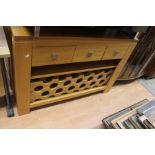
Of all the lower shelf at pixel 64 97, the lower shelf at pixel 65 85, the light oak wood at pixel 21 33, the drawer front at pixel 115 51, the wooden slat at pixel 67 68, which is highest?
the light oak wood at pixel 21 33

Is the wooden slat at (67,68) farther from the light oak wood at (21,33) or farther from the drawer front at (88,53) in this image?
the light oak wood at (21,33)

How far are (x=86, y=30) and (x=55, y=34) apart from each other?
216 mm

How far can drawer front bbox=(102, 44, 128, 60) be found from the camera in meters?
1.10

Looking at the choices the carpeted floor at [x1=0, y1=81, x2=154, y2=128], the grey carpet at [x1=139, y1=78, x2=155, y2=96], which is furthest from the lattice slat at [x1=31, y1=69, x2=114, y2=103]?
the grey carpet at [x1=139, y1=78, x2=155, y2=96]

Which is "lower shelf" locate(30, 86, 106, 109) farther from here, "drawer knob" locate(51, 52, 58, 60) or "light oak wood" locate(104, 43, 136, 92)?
"drawer knob" locate(51, 52, 58, 60)

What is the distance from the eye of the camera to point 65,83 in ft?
3.96

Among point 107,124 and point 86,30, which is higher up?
point 86,30

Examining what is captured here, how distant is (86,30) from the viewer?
37.9 inches

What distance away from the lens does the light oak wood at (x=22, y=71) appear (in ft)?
2.56

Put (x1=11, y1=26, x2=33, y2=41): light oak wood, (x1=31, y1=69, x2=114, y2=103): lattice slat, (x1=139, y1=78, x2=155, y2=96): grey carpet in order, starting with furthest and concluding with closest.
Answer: (x1=139, y1=78, x2=155, y2=96): grey carpet
(x1=31, y1=69, x2=114, y2=103): lattice slat
(x1=11, y1=26, x2=33, y2=41): light oak wood

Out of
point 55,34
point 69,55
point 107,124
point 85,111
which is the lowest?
point 85,111

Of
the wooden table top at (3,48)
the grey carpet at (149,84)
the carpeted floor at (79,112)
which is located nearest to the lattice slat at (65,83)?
the carpeted floor at (79,112)
